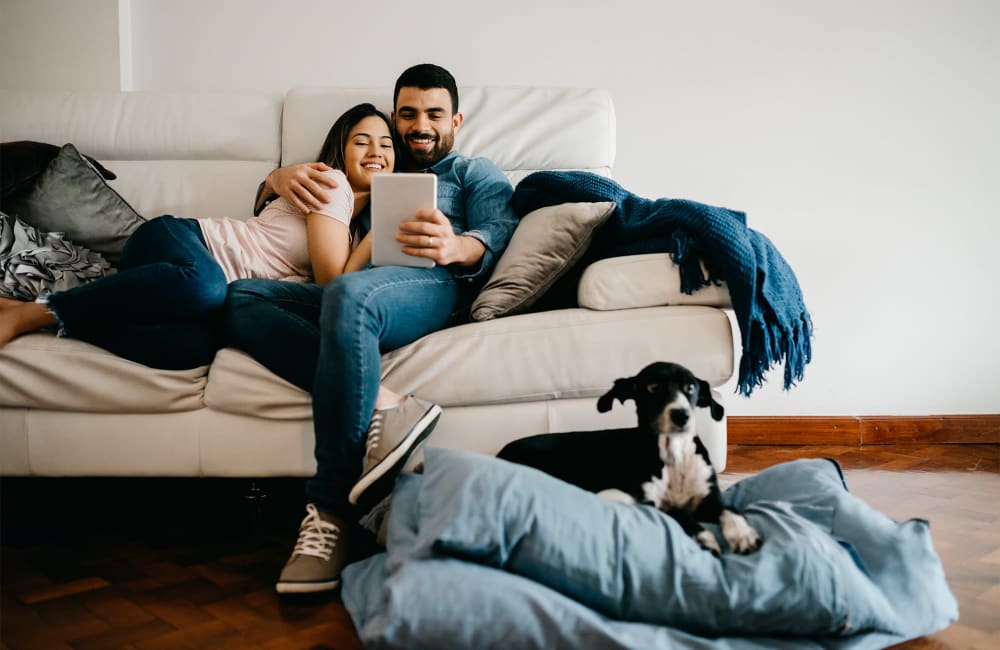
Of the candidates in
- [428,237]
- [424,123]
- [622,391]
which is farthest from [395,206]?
[622,391]

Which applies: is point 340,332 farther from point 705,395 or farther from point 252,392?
point 705,395

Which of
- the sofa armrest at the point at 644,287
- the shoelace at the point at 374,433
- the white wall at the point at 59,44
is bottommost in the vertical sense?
the shoelace at the point at 374,433

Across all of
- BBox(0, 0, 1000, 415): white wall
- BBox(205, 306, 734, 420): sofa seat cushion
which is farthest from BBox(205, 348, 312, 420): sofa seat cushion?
BBox(0, 0, 1000, 415): white wall

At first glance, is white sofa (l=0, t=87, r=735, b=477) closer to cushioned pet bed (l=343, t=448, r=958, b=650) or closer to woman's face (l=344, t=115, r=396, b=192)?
cushioned pet bed (l=343, t=448, r=958, b=650)

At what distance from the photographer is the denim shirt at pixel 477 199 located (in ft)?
6.21

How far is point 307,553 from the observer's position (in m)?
1.34

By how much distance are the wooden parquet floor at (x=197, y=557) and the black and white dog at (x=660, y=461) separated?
363 mm

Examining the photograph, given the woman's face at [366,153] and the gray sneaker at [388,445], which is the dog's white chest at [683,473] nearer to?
the gray sneaker at [388,445]

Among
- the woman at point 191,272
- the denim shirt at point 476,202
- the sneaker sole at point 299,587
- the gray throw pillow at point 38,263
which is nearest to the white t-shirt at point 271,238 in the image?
the woman at point 191,272

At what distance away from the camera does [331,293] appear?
149cm

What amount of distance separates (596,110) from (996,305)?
1.65 meters

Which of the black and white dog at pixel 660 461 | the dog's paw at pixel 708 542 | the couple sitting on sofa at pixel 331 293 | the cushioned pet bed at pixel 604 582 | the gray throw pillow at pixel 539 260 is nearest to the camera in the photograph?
the cushioned pet bed at pixel 604 582

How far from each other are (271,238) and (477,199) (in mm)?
552

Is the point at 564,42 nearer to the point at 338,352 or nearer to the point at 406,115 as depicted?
the point at 406,115
